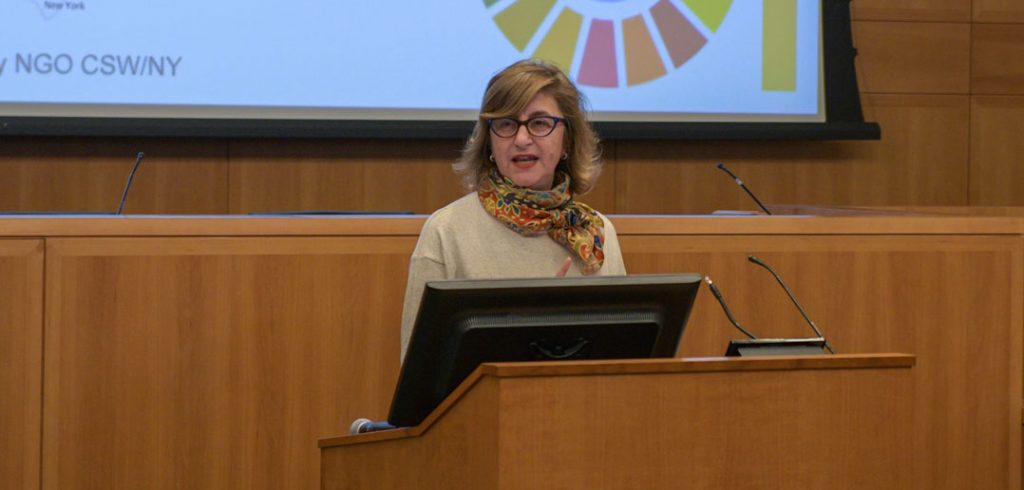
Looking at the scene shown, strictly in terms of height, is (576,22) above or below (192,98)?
above

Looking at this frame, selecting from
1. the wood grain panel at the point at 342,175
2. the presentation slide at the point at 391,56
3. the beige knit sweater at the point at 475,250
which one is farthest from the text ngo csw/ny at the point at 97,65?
the beige knit sweater at the point at 475,250

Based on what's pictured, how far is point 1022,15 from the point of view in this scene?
5.96 meters

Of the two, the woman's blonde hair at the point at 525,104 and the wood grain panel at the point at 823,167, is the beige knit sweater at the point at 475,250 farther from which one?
the wood grain panel at the point at 823,167

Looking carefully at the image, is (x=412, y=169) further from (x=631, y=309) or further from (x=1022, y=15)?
(x=631, y=309)

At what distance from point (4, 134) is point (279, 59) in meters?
1.08

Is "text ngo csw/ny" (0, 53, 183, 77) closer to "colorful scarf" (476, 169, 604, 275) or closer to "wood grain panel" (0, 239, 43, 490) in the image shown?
"wood grain panel" (0, 239, 43, 490)

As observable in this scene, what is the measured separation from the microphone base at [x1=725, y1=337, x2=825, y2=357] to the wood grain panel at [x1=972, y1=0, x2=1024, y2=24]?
4.25m

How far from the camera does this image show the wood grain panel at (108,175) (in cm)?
529

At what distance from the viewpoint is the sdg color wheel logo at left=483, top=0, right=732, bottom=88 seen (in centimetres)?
538

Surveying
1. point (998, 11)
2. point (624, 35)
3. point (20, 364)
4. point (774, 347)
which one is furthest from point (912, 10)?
point (20, 364)

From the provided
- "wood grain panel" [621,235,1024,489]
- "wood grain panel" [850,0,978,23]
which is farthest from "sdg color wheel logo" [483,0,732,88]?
"wood grain panel" [621,235,1024,489]

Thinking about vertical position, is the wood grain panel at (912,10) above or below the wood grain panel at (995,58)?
above

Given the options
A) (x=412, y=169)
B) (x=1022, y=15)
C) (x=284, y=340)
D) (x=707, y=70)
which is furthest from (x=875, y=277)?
(x=1022, y=15)

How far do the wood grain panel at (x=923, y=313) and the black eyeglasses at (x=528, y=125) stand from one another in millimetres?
890
